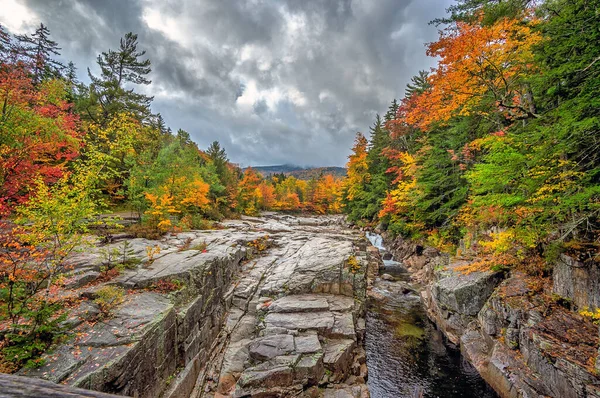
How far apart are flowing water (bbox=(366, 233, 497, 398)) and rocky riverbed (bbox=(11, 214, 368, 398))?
3.59 ft

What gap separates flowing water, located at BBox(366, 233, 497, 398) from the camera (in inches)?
337

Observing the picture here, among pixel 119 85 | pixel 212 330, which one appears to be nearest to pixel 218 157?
pixel 119 85

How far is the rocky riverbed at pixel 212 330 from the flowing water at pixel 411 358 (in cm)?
109

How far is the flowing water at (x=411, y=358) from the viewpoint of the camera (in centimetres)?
857

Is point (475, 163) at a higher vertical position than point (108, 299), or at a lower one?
higher

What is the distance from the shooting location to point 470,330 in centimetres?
1032

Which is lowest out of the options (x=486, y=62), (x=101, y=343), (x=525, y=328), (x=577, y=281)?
(x=101, y=343)

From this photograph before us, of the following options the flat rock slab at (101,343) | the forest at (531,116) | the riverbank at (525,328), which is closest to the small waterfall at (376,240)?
the forest at (531,116)

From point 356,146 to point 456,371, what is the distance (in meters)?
29.0

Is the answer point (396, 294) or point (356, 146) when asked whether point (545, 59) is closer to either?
point (396, 294)

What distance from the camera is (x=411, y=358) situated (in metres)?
10.0

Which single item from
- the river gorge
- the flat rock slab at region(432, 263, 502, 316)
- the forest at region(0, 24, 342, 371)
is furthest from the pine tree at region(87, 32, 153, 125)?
the flat rock slab at region(432, 263, 502, 316)

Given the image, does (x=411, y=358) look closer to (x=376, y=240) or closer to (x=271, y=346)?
(x=271, y=346)

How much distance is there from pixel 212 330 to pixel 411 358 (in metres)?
8.58
